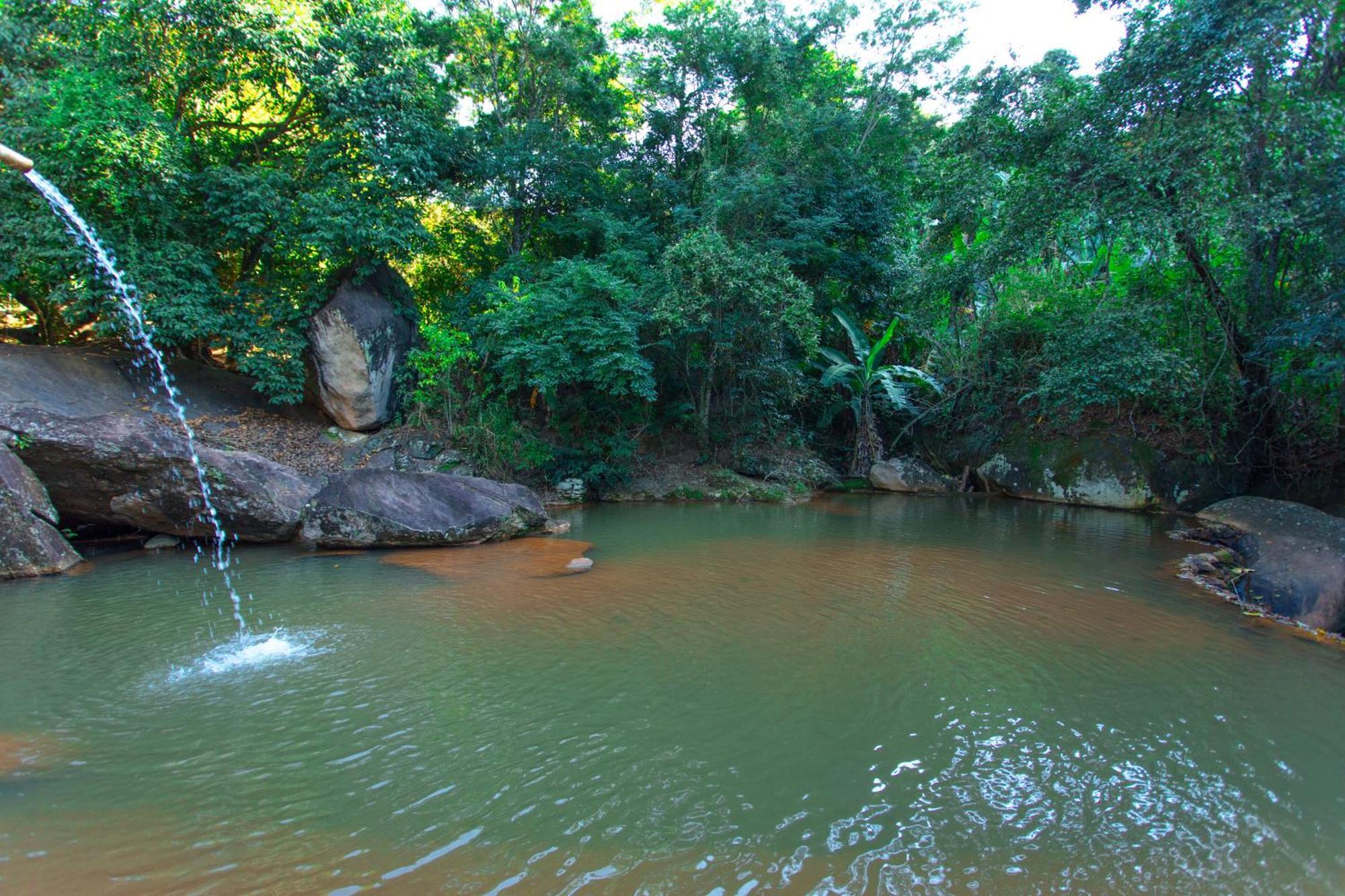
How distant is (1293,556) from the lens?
23.4 ft

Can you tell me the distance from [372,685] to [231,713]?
775 millimetres

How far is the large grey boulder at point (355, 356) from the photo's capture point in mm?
12867

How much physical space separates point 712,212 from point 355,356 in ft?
24.6

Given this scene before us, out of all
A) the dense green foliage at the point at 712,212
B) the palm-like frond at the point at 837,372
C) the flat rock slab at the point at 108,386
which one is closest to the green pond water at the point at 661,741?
the flat rock slab at the point at 108,386

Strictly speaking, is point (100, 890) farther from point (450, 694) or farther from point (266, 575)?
point (266, 575)

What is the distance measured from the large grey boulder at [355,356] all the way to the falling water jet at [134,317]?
94.1 inches

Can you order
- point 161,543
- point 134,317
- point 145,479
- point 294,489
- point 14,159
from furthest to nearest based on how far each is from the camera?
point 134,317
point 294,489
point 161,543
point 145,479
point 14,159

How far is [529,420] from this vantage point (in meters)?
14.1

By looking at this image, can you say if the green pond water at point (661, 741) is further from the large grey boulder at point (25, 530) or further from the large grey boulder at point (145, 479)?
the large grey boulder at point (145, 479)

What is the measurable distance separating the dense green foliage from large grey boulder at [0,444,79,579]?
4.78 m

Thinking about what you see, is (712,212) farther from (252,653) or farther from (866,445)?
(252,653)

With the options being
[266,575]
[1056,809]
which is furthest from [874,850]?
[266,575]

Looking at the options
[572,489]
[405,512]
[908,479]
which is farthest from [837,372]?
[405,512]

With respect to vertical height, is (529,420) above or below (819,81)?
below
